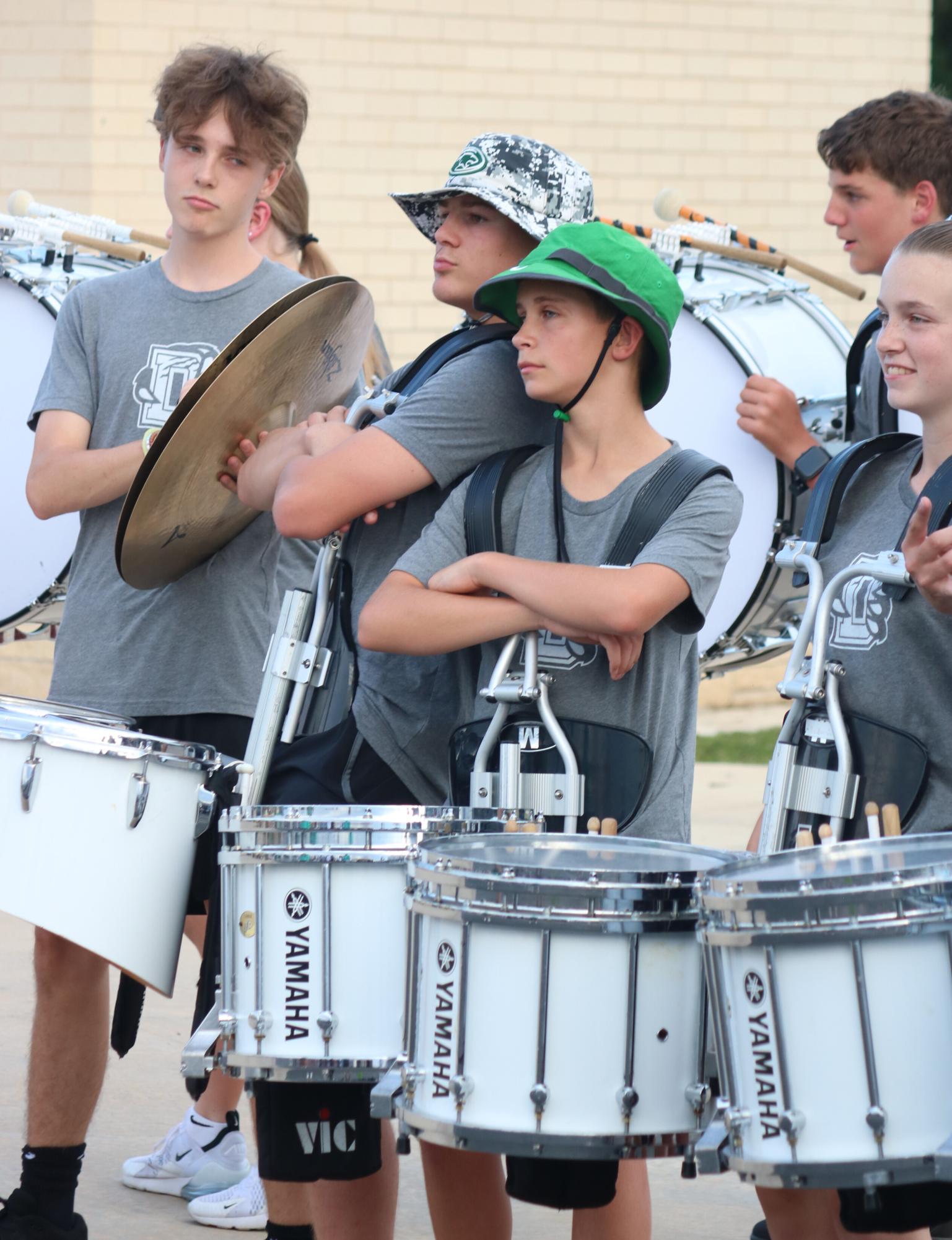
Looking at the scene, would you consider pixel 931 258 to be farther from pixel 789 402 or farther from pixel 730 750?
pixel 730 750

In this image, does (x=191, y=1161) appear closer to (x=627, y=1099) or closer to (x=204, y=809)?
(x=204, y=809)

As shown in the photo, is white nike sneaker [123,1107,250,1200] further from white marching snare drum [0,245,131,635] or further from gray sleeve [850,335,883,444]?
gray sleeve [850,335,883,444]

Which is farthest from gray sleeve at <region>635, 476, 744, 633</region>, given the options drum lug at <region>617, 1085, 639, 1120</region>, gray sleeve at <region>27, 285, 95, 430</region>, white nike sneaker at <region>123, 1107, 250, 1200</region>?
white nike sneaker at <region>123, 1107, 250, 1200</region>

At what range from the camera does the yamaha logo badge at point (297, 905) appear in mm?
2594

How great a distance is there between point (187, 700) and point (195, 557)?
0.30 m

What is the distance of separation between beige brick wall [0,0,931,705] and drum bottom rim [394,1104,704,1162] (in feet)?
25.1

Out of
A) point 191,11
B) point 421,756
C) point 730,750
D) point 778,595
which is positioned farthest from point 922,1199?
point 191,11

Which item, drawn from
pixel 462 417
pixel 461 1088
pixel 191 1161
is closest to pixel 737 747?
pixel 191 1161

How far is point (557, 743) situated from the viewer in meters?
2.71

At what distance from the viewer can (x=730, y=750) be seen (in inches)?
395

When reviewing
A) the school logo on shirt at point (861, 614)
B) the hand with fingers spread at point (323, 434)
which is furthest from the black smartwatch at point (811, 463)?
→ the school logo on shirt at point (861, 614)

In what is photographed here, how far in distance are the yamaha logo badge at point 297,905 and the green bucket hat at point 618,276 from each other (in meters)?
1.02

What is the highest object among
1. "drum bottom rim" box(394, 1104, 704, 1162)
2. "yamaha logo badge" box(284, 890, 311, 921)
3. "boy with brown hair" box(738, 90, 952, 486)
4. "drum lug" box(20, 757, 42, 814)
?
"boy with brown hair" box(738, 90, 952, 486)

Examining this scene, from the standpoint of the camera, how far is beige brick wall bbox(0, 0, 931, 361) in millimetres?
9422
